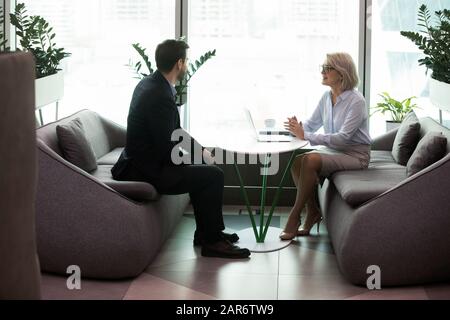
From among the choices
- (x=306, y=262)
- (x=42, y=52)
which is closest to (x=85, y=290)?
(x=306, y=262)

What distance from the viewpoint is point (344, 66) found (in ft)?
17.0

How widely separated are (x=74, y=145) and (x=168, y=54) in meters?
0.78

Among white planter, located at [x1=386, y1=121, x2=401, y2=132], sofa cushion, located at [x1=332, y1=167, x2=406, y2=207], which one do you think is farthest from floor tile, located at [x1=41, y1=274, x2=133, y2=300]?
white planter, located at [x1=386, y1=121, x2=401, y2=132]

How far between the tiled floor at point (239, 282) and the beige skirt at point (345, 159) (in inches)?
20.3

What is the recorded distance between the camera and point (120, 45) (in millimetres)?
6953

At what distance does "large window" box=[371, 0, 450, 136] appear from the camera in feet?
22.1

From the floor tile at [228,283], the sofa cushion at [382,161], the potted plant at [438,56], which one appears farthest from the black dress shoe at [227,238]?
the potted plant at [438,56]

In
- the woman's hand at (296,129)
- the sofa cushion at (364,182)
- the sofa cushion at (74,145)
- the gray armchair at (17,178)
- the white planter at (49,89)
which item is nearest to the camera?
the gray armchair at (17,178)

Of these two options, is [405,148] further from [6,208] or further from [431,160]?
[6,208]

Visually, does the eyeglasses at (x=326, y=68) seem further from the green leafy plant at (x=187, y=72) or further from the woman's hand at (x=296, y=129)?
the green leafy plant at (x=187, y=72)

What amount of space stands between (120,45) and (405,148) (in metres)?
2.83

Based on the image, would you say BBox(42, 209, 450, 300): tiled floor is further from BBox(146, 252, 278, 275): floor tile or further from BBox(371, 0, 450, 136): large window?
BBox(371, 0, 450, 136): large window

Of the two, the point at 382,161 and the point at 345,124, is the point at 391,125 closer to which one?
the point at 382,161

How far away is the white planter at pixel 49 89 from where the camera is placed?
19.2ft
